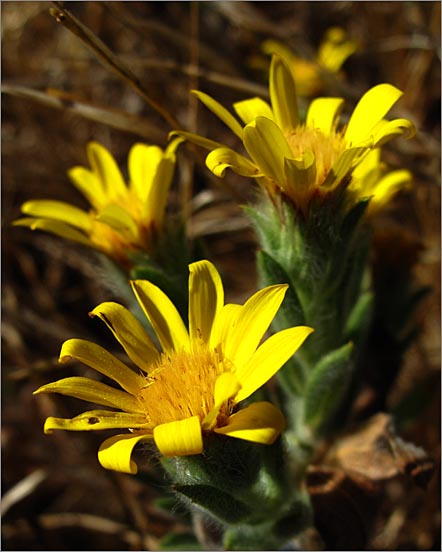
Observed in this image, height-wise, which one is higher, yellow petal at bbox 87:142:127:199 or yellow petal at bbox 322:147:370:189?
yellow petal at bbox 87:142:127:199

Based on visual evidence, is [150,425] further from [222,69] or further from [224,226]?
[222,69]

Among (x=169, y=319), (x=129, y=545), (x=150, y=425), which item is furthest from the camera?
(x=129, y=545)

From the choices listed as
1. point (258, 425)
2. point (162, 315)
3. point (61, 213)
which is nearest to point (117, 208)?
point (61, 213)

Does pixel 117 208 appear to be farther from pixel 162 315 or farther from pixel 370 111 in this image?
pixel 370 111

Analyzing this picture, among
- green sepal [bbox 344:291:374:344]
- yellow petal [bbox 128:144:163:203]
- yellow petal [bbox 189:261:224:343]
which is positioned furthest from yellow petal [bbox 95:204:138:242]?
green sepal [bbox 344:291:374:344]

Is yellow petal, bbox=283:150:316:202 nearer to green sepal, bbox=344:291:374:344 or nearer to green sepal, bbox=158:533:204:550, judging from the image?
green sepal, bbox=344:291:374:344

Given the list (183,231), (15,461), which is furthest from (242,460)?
(15,461)

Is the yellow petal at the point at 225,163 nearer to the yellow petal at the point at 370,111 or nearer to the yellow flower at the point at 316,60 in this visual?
the yellow petal at the point at 370,111
